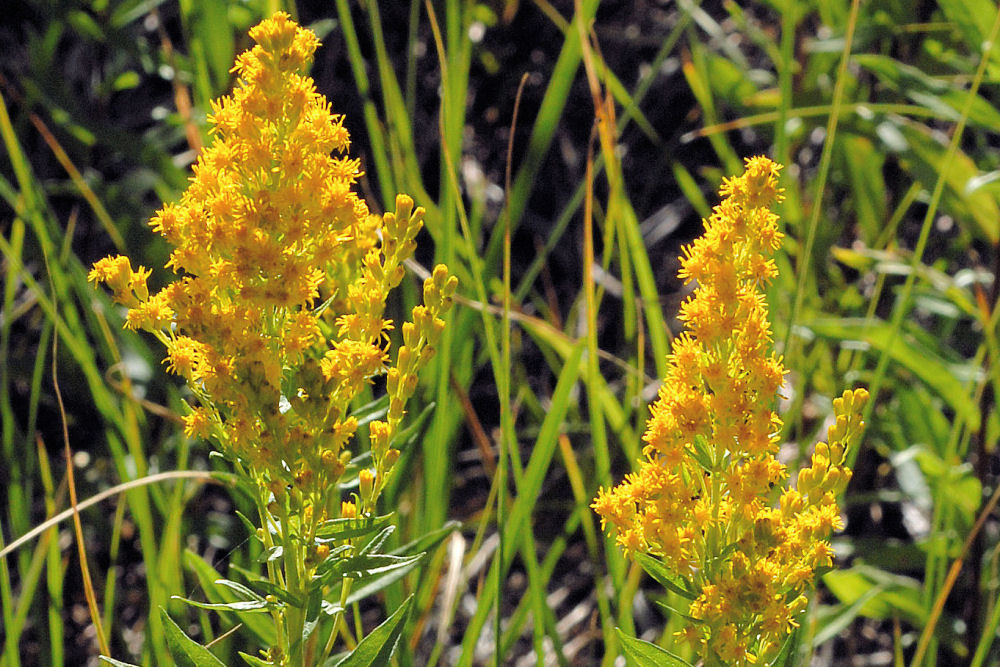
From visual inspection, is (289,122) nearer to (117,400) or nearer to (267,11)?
(267,11)

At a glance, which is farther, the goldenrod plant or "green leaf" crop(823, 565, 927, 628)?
"green leaf" crop(823, 565, 927, 628)

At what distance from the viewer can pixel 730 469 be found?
3.93 feet

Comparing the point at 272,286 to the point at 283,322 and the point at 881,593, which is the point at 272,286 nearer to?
the point at 283,322

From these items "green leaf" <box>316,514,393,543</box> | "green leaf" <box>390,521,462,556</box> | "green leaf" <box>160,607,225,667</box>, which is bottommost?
"green leaf" <box>390,521,462,556</box>

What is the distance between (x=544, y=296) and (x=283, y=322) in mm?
2206

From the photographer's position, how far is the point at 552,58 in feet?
11.5

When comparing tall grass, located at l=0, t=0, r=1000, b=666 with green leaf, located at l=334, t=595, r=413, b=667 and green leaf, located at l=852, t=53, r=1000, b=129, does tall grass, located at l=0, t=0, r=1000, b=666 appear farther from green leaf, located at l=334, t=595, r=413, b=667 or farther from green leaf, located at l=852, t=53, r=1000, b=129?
green leaf, located at l=334, t=595, r=413, b=667

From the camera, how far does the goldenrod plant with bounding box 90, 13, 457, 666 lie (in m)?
1.16

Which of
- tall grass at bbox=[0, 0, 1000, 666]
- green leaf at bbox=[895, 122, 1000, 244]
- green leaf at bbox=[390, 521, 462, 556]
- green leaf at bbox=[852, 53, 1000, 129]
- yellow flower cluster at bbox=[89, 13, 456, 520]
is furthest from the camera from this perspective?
green leaf at bbox=[895, 122, 1000, 244]

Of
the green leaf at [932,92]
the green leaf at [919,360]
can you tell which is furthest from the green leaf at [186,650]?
the green leaf at [932,92]

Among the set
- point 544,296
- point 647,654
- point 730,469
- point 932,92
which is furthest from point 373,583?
point 544,296

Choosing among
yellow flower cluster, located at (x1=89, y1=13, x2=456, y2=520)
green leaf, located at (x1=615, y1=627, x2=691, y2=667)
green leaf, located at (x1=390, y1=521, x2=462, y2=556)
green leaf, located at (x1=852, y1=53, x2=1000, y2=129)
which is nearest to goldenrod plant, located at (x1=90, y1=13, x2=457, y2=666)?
yellow flower cluster, located at (x1=89, y1=13, x2=456, y2=520)

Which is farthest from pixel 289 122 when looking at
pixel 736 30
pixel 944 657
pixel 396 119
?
pixel 736 30

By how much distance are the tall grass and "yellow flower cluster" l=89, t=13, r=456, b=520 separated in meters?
0.28
